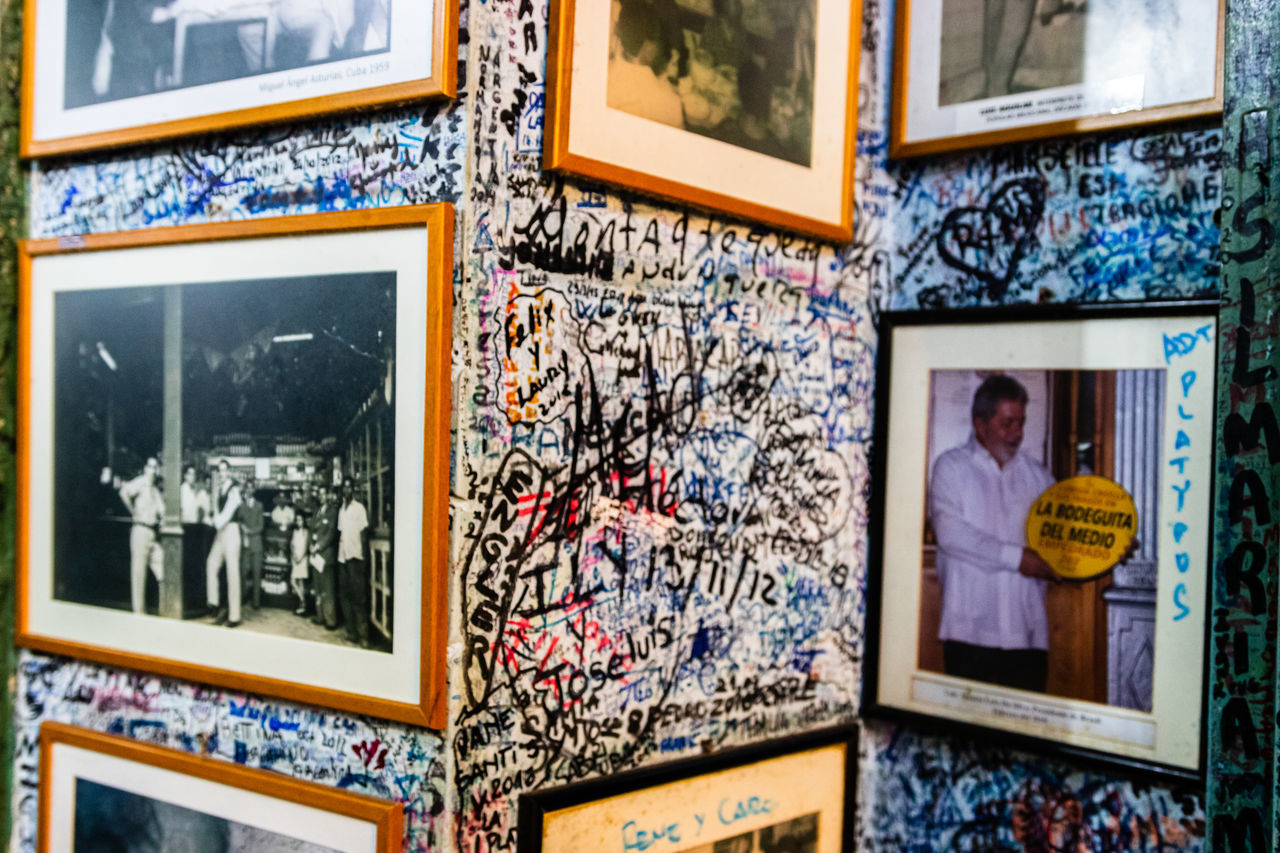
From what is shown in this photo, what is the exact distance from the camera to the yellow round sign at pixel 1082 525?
1.38 m

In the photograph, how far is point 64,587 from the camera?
143 cm

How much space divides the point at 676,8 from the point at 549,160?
31 cm

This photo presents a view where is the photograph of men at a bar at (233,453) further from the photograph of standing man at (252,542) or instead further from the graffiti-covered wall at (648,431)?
the graffiti-covered wall at (648,431)

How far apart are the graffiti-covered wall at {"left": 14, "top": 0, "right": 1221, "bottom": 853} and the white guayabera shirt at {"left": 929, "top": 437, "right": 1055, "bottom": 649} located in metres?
0.14

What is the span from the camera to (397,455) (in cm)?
114

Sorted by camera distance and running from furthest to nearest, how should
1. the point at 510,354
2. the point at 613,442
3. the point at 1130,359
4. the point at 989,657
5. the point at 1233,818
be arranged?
the point at 989,657
the point at 1130,359
the point at 613,442
the point at 510,354
the point at 1233,818

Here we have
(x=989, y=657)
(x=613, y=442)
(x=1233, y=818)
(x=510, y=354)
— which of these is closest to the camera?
(x=1233, y=818)

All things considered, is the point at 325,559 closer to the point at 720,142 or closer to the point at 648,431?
the point at 648,431

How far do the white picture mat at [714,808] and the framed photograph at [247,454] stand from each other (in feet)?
0.88

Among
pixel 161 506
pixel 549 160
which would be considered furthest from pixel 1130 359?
pixel 161 506

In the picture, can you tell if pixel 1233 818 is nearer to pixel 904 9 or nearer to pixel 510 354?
pixel 510 354
